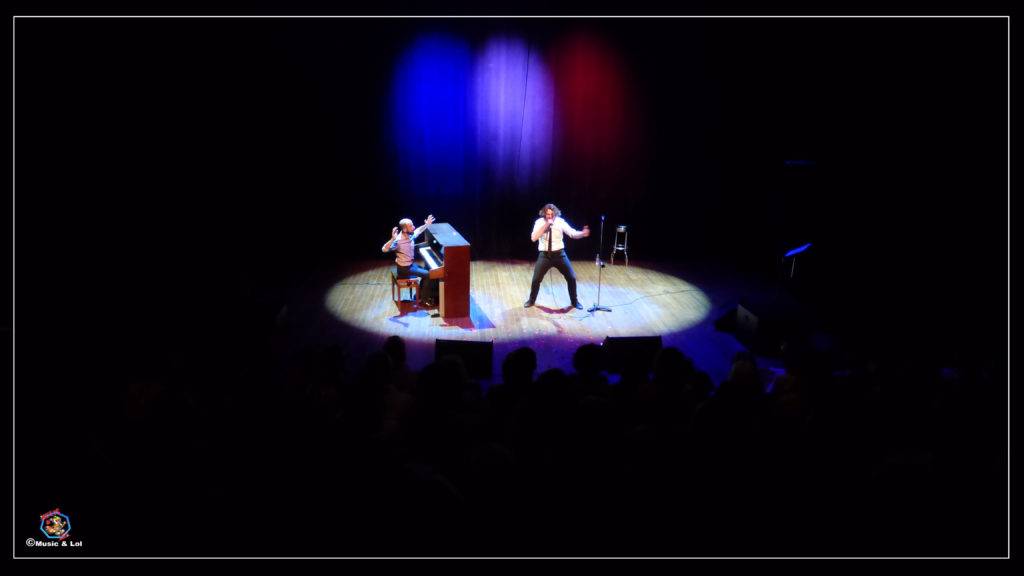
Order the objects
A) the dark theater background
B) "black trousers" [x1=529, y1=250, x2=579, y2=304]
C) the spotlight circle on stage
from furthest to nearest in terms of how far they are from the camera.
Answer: "black trousers" [x1=529, y1=250, x2=579, y2=304] < the spotlight circle on stage < the dark theater background

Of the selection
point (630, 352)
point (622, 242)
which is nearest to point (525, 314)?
point (630, 352)

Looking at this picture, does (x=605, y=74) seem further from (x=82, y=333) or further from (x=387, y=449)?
(x=387, y=449)

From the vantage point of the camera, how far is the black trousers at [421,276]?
314 inches

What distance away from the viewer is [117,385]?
4055mm

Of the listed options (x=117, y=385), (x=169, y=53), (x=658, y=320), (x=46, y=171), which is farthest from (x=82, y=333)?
(x=658, y=320)

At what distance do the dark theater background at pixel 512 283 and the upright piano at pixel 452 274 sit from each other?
329 mm

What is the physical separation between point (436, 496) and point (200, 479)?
1.15 metres

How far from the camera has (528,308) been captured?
8.40m

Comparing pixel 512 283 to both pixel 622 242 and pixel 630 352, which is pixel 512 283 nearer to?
pixel 622 242

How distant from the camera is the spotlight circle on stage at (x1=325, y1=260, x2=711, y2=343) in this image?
7.56 meters

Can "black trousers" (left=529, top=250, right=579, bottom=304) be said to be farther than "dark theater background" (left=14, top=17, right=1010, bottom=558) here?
Yes

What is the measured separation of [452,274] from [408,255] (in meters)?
0.64

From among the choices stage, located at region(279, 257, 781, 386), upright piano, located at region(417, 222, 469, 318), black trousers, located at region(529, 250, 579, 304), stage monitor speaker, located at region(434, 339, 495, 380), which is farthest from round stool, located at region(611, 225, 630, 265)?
stage monitor speaker, located at region(434, 339, 495, 380)

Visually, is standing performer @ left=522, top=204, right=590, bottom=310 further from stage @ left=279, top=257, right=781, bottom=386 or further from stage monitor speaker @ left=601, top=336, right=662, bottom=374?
stage monitor speaker @ left=601, top=336, right=662, bottom=374
